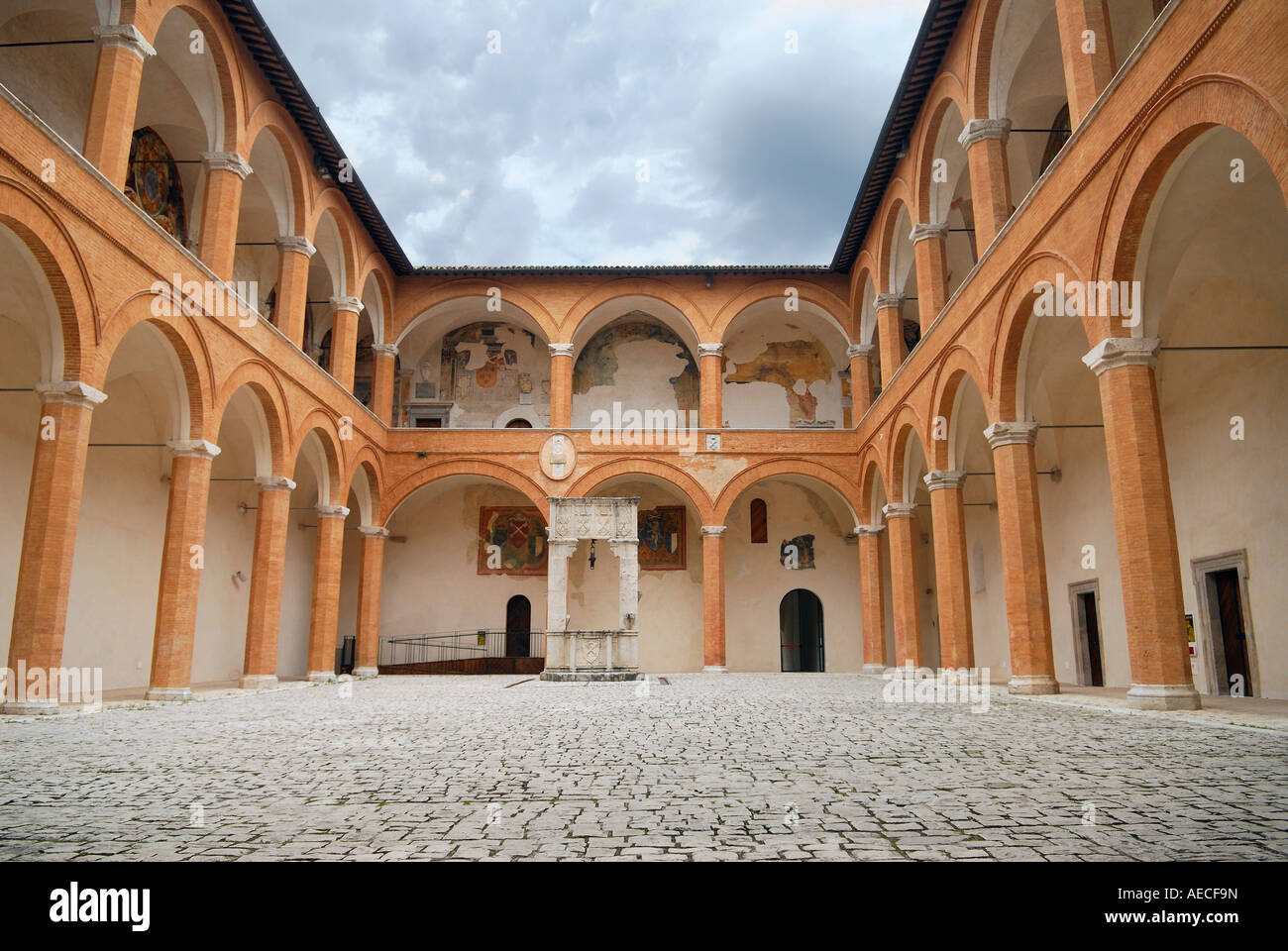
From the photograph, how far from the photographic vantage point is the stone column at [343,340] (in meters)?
19.0

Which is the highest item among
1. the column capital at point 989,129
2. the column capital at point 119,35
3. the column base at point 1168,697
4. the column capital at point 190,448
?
the column capital at point 119,35

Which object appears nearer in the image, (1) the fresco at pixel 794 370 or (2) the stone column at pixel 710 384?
(2) the stone column at pixel 710 384

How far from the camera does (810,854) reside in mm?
3168

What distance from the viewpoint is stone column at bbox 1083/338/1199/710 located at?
28.5 ft

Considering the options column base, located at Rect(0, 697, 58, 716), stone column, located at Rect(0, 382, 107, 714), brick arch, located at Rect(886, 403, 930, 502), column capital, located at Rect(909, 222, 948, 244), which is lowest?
column base, located at Rect(0, 697, 58, 716)

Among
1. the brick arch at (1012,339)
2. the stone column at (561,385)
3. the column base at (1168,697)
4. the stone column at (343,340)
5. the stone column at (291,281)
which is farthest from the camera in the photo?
the stone column at (561,385)

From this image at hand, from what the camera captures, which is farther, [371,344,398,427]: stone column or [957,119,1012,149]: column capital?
[371,344,398,427]: stone column

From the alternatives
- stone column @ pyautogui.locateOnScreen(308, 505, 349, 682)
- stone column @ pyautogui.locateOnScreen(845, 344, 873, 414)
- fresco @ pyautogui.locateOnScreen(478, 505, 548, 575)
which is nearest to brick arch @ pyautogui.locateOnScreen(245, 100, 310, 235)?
stone column @ pyautogui.locateOnScreen(308, 505, 349, 682)

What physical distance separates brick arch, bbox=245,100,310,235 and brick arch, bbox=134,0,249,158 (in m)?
0.33

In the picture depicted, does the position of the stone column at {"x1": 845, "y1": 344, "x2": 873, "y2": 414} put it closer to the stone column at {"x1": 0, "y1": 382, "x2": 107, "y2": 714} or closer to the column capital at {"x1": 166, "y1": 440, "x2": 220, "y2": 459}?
the column capital at {"x1": 166, "y1": 440, "x2": 220, "y2": 459}

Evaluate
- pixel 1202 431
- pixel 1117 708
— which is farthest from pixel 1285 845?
pixel 1202 431

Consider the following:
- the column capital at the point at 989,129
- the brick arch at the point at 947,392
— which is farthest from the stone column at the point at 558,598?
the column capital at the point at 989,129

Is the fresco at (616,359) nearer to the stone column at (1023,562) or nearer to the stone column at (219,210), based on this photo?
the stone column at (219,210)

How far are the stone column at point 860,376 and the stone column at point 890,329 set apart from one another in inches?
96.7
